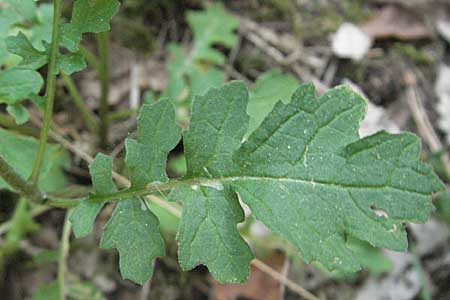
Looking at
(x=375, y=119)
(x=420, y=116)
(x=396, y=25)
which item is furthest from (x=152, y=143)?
(x=396, y=25)

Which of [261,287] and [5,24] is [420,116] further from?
[5,24]

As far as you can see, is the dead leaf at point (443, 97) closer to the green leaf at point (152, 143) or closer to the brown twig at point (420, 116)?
the brown twig at point (420, 116)

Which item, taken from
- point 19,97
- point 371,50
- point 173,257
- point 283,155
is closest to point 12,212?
point 173,257

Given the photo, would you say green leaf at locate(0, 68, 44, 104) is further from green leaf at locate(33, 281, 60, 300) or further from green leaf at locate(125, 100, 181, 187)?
green leaf at locate(33, 281, 60, 300)

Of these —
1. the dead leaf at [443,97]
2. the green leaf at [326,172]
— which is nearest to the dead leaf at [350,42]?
the dead leaf at [443,97]

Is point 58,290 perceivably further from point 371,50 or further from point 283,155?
point 371,50

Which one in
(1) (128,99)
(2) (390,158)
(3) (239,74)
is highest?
(2) (390,158)
